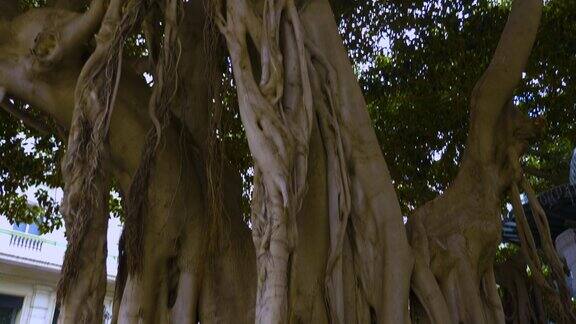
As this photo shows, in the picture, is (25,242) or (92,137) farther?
(25,242)

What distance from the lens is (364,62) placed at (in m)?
6.10

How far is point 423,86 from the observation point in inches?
230

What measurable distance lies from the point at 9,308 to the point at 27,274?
59cm

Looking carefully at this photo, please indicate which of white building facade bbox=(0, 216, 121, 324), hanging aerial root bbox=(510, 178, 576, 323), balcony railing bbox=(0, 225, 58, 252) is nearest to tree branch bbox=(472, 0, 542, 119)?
hanging aerial root bbox=(510, 178, 576, 323)

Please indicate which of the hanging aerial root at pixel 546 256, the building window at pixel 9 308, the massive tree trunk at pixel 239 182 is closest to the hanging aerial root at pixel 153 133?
the massive tree trunk at pixel 239 182

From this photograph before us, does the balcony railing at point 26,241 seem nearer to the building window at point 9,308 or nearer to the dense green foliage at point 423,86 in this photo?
the building window at point 9,308

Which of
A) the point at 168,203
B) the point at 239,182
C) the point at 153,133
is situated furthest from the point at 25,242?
the point at 153,133

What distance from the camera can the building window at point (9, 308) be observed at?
10.0 m

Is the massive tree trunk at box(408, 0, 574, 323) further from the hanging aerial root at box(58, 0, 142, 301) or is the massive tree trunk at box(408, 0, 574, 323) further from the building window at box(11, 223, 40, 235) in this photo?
the building window at box(11, 223, 40, 235)

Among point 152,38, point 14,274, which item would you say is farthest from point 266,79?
point 14,274

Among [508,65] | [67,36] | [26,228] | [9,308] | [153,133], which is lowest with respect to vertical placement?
[153,133]

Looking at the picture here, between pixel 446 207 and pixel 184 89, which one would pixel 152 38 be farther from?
pixel 446 207

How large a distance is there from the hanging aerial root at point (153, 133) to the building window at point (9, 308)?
26.7 feet

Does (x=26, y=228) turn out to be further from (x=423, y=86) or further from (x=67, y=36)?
(x=67, y=36)
